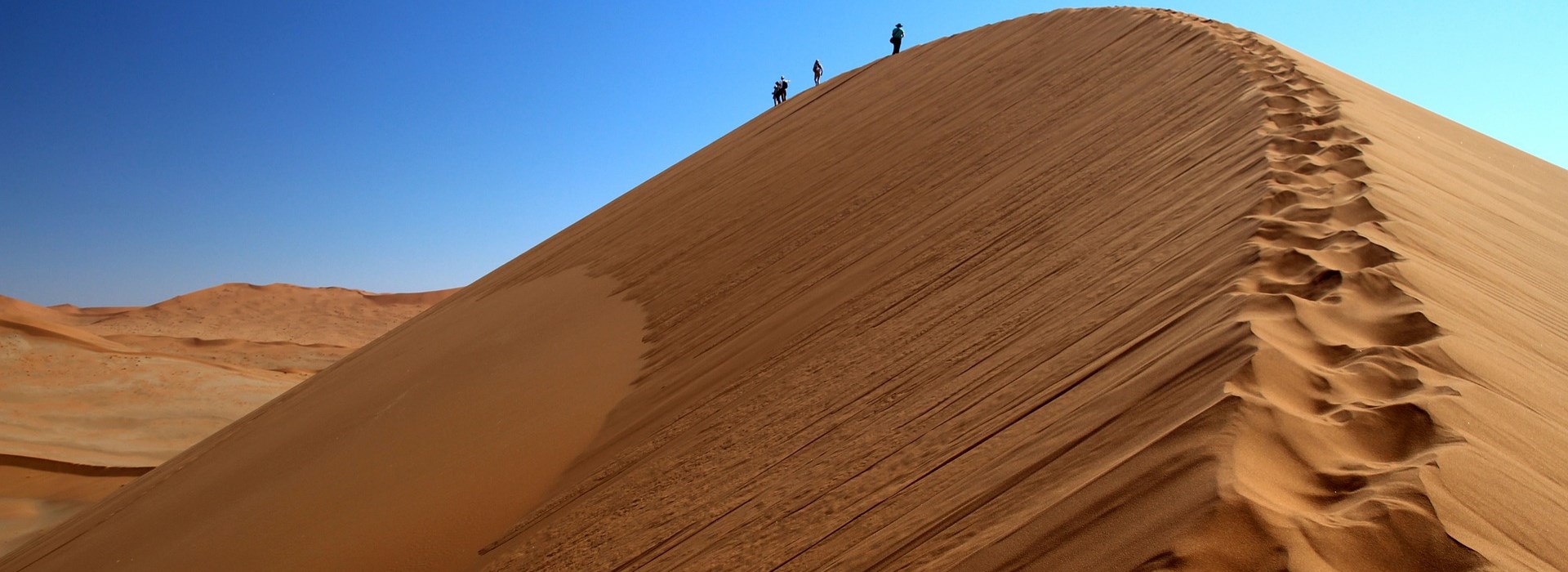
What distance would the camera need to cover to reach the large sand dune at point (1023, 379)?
6.45 feet

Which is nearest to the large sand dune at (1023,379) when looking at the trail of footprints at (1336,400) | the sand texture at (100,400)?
the trail of footprints at (1336,400)

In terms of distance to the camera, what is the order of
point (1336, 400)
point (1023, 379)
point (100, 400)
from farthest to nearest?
point (100, 400) < point (1023, 379) < point (1336, 400)

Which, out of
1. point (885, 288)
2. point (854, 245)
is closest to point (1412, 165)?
point (885, 288)

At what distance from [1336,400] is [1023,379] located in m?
1.03

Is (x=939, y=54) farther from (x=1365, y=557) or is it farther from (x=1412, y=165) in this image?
(x=1365, y=557)

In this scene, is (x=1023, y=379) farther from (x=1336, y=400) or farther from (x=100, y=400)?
(x=100, y=400)

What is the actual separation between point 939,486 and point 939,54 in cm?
1214

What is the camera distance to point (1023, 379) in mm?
3084

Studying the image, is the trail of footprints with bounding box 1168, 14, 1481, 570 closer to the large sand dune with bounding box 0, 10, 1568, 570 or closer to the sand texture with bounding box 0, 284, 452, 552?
the large sand dune with bounding box 0, 10, 1568, 570

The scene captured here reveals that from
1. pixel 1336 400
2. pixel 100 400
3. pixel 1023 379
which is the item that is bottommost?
pixel 1336 400

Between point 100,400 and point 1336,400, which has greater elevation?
point 100,400

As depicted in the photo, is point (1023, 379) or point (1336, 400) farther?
point (1023, 379)

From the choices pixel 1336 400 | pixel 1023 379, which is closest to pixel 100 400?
pixel 1023 379

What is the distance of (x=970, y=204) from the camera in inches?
242
